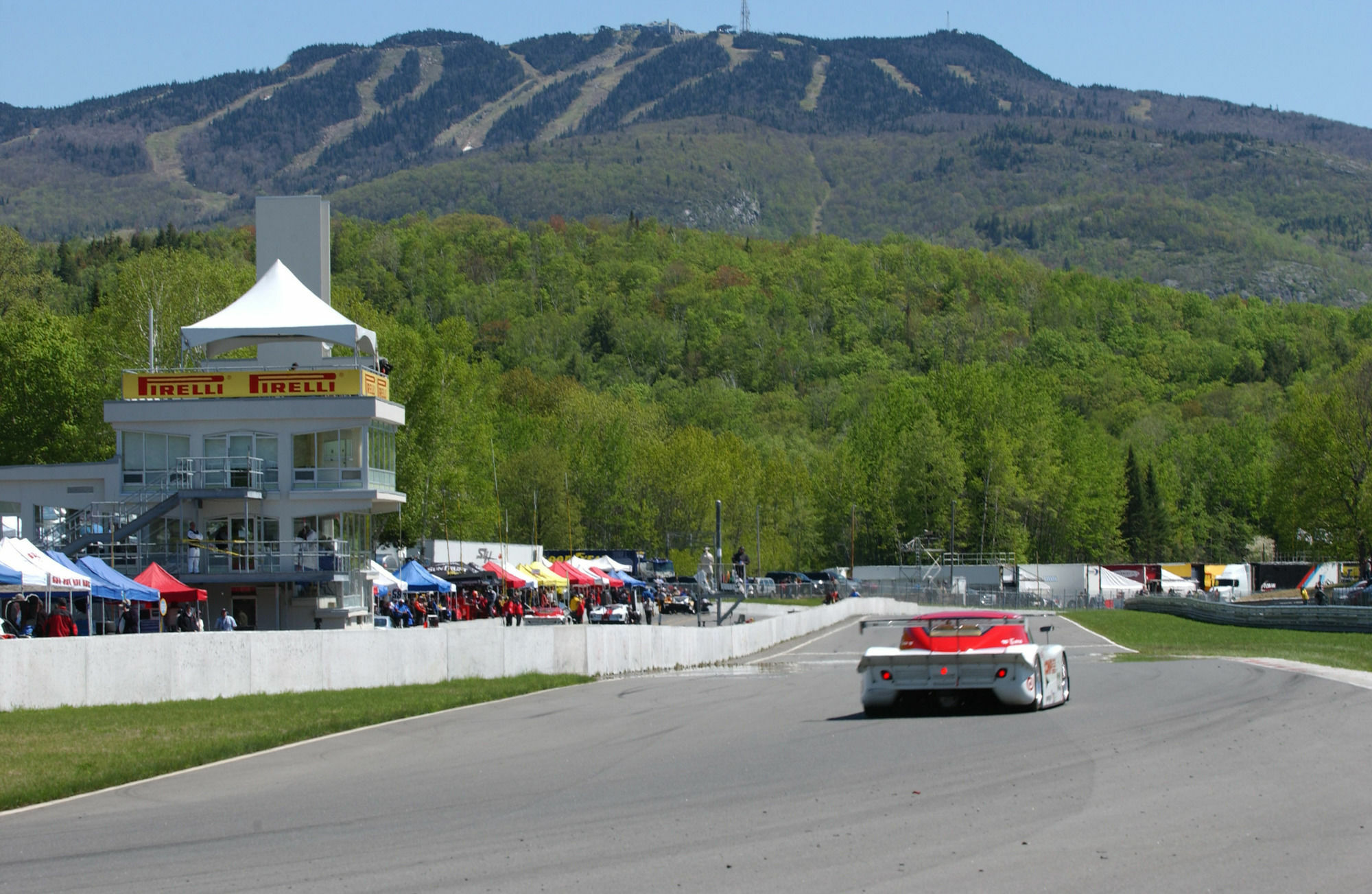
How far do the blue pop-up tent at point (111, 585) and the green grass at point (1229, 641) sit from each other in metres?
23.4

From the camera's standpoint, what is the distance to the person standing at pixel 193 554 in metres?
42.9

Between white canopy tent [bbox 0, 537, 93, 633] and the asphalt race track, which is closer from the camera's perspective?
the asphalt race track

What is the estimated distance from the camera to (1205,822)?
984cm

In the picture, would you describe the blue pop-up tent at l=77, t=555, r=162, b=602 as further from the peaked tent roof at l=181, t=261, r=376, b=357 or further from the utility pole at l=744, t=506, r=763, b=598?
the utility pole at l=744, t=506, r=763, b=598

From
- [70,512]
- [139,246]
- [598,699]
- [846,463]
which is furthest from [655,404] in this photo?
[598,699]

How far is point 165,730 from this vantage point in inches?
706

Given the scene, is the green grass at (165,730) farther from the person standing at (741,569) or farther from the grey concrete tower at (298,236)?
the person standing at (741,569)

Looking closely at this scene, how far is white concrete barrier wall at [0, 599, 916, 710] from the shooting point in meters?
20.7

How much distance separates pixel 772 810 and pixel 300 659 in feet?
51.7

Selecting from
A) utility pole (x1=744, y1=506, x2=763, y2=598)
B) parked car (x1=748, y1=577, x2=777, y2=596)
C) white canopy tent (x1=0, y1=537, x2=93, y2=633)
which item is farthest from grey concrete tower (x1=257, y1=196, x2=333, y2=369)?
utility pole (x1=744, y1=506, x2=763, y2=598)

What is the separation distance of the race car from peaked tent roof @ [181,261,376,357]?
31.8 metres

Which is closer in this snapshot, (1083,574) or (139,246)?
(1083,574)

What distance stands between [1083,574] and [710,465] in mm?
31402

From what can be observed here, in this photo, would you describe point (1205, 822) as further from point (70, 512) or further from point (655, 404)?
point (655, 404)
